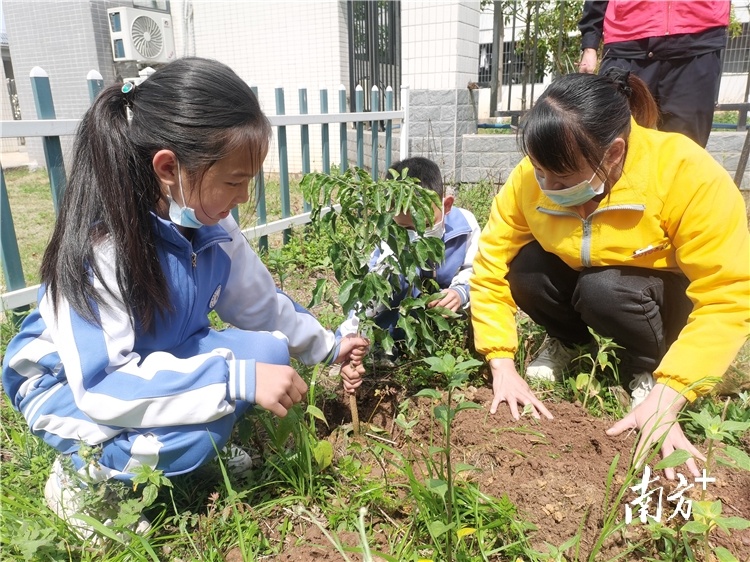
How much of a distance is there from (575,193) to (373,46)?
21.9 ft

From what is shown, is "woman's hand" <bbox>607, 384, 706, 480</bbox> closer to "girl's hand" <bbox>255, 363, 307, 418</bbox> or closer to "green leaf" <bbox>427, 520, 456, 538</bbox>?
"green leaf" <bbox>427, 520, 456, 538</bbox>

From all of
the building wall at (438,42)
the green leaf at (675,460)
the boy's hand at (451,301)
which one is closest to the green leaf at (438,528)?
the green leaf at (675,460)

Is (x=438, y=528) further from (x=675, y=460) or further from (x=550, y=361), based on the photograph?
(x=550, y=361)

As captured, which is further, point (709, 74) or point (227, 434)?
point (709, 74)

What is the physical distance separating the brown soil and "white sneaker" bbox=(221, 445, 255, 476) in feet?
0.88

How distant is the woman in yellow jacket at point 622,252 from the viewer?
5.37ft

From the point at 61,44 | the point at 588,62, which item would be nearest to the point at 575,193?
the point at 588,62

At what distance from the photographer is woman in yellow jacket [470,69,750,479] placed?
5.37ft

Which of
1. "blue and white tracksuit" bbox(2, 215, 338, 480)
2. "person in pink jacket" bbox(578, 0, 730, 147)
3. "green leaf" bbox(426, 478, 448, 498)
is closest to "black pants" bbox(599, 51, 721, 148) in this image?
"person in pink jacket" bbox(578, 0, 730, 147)

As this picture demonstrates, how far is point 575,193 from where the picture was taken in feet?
5.82

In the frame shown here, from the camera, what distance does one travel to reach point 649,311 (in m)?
1.92

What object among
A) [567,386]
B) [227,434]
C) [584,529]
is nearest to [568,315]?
[567,386]

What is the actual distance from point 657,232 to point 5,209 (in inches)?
111

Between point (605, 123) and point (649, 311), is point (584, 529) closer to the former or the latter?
point (649, 311)
